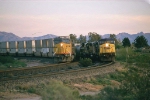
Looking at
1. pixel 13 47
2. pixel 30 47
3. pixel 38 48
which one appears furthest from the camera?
pixel 13 47

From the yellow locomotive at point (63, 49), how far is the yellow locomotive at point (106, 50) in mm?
2640

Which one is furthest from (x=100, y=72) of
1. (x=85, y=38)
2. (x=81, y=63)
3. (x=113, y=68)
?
(x=85, y=38)

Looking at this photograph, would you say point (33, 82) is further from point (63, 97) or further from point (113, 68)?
point (113, 68)

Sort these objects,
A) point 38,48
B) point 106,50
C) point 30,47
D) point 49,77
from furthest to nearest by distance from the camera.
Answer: point 30,47 → point 38,48 → point 106,50 → point 49,77

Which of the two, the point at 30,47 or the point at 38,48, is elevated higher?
the point at 30,47

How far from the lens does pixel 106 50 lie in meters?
20.3

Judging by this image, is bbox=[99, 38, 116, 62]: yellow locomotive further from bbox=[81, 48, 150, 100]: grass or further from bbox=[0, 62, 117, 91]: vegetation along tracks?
bbox=[81, 48, 150, 100]: grass

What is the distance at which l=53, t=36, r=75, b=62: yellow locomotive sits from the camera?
65.6 ft

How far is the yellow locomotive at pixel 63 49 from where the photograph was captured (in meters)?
20.0

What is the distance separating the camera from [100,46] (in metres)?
20.7

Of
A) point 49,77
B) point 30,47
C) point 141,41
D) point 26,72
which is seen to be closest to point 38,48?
point 30,47

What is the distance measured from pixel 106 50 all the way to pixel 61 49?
3.84 meters

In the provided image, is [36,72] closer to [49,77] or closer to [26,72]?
[26,72]

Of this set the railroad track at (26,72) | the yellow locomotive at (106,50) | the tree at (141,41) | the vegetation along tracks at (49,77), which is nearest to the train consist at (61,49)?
the yellow locomotive at (106,50)
